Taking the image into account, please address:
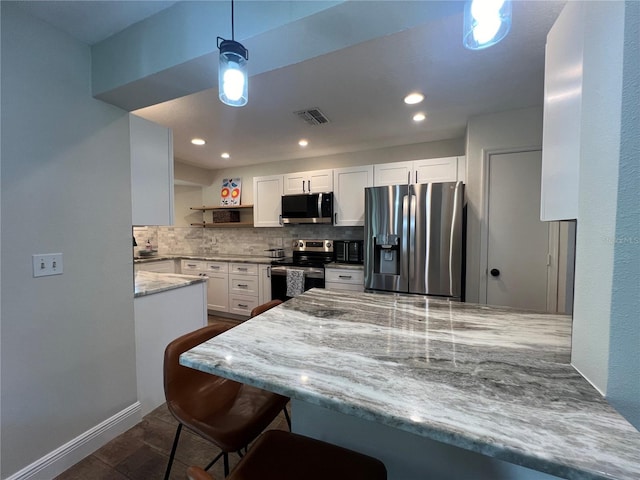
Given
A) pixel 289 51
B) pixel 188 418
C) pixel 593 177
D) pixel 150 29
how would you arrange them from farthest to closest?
pixel 150 29
pixel 289 51
pixel 188 418
pixel 593 177

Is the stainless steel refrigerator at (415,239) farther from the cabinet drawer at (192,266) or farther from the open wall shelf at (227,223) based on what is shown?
the cabinet drawer at (192,266)

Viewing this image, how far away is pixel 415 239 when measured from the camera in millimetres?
2631

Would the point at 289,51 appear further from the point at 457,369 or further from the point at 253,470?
the point at 253,470

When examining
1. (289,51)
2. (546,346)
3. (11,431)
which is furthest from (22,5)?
(546,346)

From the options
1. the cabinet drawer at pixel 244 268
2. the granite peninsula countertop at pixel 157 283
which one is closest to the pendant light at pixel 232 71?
the granite peninsula countertop at pixel 157 283

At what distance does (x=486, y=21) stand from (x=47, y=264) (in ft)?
6.98

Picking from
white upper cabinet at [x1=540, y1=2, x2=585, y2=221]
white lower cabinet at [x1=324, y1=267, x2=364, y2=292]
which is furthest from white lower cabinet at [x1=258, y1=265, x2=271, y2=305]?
white upper cabinet at [x1=540, y1=2, x2=585, y2=221]

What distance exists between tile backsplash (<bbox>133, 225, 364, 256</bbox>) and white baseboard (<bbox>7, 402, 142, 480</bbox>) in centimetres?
280

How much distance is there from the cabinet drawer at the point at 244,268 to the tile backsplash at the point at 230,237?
0.60 metres

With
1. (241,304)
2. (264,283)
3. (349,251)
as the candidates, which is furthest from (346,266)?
(241,304)

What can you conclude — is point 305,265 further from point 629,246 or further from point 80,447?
point 629,246

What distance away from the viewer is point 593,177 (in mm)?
635

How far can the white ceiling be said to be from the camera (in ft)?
4.58

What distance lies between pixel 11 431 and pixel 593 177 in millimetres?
2455
